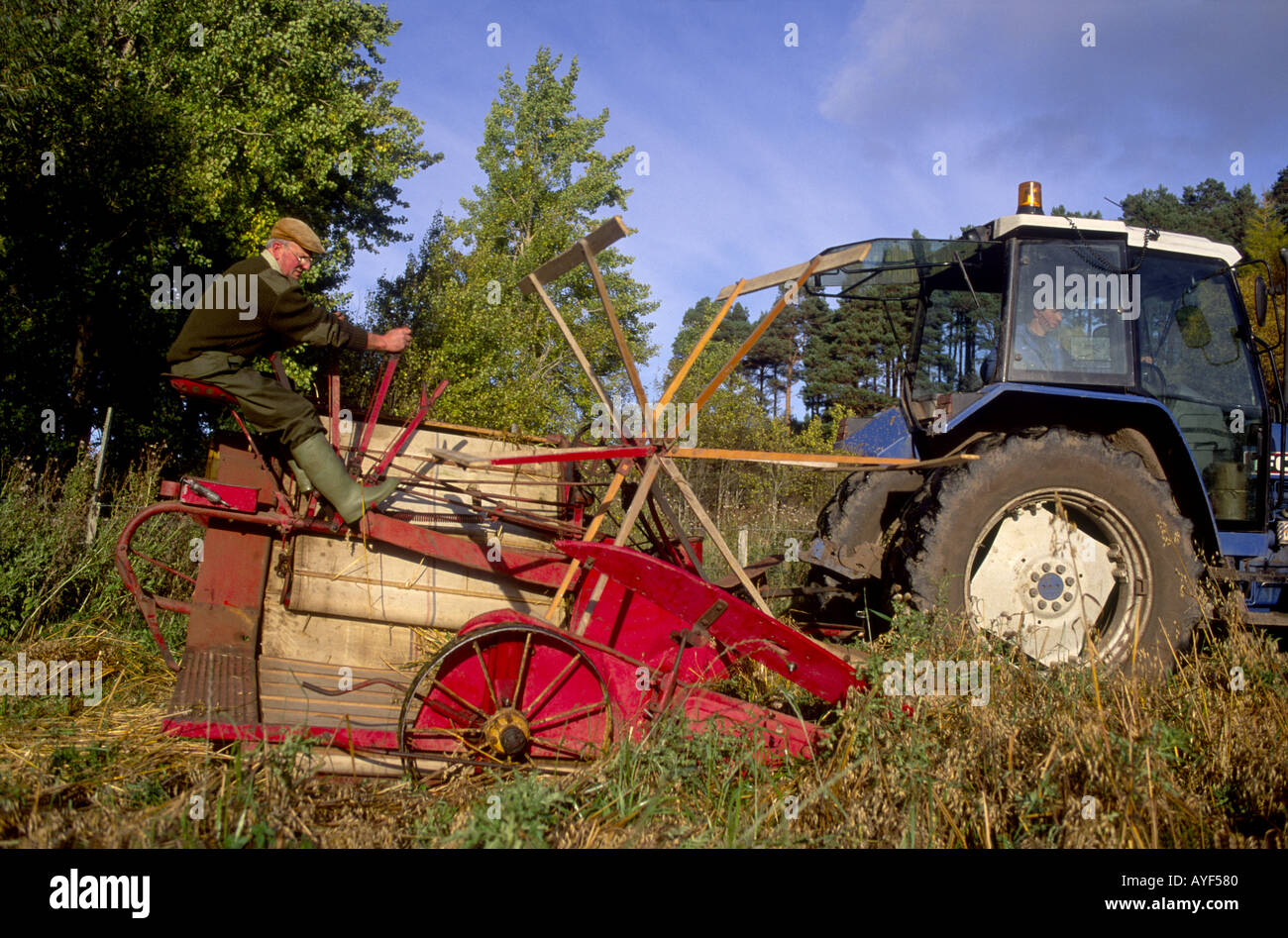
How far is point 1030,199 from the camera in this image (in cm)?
475

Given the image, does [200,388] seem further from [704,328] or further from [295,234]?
[704,328]

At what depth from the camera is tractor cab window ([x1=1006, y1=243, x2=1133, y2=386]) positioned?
448 cm

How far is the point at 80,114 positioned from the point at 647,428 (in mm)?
9910

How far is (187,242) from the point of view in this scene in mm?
10234

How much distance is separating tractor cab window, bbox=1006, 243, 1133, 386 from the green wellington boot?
3.58m

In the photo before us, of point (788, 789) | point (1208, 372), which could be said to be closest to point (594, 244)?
point (788, 789)

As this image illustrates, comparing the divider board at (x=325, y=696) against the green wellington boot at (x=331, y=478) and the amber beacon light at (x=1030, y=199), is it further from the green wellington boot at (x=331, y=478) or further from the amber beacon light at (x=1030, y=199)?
the amber beacon light at (x=1030, y=199)

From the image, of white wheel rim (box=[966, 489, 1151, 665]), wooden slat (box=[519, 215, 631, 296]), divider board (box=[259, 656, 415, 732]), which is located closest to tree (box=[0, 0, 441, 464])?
divider board (box=[259, 656, 415, 732])

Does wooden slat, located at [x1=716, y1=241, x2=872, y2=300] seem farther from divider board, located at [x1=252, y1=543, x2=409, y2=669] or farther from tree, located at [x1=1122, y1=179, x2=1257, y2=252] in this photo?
tree, located at [x1=1122, y1=179, x2=1257, y2=252]

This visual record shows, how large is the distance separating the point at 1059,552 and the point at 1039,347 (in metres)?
1.17

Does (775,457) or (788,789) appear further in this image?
(775,457)

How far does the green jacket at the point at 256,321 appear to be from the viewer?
3.47 metres
